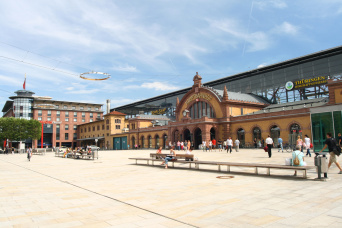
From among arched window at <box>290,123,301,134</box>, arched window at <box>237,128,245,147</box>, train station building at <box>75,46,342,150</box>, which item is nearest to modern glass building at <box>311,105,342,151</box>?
train station building at <box>75,46,342,150</box>

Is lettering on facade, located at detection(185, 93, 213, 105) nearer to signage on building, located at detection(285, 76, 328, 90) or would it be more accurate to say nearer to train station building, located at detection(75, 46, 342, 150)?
train station building, located at detection(75, 46, 342, 150)

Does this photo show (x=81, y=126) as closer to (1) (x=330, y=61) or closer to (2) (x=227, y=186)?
(1) (x=330, y=61)

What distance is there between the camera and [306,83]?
49656 mm

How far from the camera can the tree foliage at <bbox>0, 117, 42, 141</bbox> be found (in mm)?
62291

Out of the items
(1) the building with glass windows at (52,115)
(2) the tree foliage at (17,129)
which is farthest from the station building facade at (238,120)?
(1) the building with glass windows at (52,115)

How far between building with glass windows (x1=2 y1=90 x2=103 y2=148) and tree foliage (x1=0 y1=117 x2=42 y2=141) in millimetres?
21752

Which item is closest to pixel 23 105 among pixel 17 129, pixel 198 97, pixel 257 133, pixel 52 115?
pixel 52 115

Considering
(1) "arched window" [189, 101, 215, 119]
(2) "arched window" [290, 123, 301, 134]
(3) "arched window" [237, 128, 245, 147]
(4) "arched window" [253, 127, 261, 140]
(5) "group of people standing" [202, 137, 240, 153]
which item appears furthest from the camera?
(1) "arched window" [189, 101, 215, 119]

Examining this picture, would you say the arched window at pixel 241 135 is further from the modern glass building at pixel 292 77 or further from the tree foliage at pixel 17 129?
the tree foliage at pixel 17 129

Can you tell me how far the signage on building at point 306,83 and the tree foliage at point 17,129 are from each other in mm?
59053

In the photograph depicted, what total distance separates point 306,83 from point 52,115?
82632 millimetres

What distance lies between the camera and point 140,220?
5.91 meters

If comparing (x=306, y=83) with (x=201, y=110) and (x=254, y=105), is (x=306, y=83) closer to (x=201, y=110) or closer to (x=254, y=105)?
(x=254, y=105)

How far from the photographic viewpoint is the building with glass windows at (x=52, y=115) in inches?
3652
